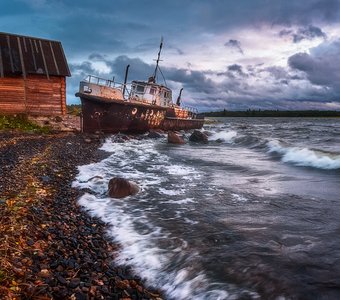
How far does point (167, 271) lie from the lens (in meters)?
4.22

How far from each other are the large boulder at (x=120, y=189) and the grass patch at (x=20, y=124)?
1354cm

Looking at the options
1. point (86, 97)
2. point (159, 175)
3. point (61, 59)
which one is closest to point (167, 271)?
point (159, 175)

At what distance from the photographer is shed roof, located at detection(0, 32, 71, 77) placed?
19.8 m

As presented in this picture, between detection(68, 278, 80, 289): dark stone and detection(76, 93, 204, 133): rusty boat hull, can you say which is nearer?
detection(68, 278, 80, 289): dark stone

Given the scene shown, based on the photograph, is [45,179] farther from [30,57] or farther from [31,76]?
[30,57]

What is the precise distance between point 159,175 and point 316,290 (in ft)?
24.5

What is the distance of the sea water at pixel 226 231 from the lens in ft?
12.9

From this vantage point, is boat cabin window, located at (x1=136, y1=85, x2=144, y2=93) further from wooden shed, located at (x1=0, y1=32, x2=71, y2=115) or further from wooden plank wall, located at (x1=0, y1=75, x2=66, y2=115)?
wooden plank wall, located at (x1=0, y1=75, x2=66, y2=115)

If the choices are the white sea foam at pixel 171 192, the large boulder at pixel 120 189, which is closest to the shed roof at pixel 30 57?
the large boulder at pixel 120 189

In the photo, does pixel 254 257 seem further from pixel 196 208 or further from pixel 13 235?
pixel 13 235

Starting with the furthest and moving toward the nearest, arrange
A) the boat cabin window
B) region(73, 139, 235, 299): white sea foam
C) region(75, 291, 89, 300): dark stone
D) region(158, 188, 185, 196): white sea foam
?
the boat cabin window, region(158, 188, 185, 196): white sea foam, region(73, 139, 235, 299): white sea foam, region(75, 291, 89, 300): dark stone

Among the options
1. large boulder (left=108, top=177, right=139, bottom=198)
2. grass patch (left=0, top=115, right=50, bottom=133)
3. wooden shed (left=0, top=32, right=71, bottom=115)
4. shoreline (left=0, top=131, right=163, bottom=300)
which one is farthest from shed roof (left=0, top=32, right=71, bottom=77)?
large boulder (left=108, top=177, right=139, bottom=198)

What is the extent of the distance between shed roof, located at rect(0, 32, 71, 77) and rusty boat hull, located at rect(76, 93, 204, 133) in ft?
7.94

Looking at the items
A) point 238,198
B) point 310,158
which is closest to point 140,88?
point 310,158
